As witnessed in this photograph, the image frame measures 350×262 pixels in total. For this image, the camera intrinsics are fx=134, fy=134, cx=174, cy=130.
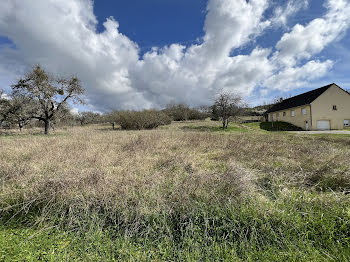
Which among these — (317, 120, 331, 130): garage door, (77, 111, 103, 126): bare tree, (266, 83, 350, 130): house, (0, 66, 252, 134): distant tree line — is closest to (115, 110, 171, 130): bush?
(0, 66, 252, 134): distant tree line

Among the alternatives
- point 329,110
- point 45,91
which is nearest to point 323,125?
point 329,110

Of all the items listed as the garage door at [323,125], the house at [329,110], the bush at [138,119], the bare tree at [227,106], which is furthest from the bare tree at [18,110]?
the garage door at [323,125]

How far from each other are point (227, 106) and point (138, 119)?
1411 cm

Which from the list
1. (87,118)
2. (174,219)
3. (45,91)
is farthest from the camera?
(87,118)

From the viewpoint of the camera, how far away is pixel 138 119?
72.8 feet

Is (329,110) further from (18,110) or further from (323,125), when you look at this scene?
(18,110)

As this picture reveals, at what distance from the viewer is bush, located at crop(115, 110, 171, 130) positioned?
22234 millimetres

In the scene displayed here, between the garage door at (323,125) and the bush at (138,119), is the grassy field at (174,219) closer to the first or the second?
the bush at (138,119)

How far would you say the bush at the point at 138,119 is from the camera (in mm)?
22234

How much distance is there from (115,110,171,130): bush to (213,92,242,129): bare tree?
10108mm

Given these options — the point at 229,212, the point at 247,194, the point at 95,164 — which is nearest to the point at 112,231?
the point at 229,212

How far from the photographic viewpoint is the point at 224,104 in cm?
1966

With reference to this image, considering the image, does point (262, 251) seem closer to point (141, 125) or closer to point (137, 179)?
point (137, 179)

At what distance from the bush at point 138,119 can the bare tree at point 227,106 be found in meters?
10.1
